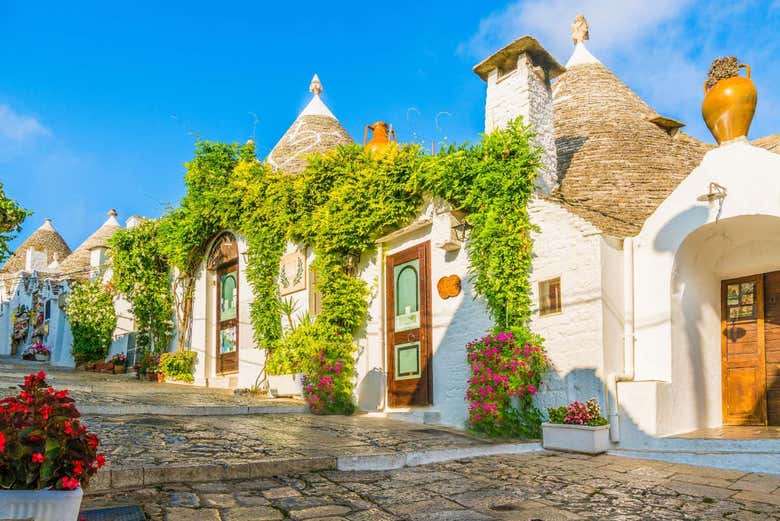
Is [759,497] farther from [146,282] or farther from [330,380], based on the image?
[146,282]

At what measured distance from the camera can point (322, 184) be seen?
1155 centimetres

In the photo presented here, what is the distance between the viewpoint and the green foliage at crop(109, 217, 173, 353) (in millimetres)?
15852

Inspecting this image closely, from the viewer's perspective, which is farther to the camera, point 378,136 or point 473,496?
point 378,136

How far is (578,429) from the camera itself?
22.4 ft

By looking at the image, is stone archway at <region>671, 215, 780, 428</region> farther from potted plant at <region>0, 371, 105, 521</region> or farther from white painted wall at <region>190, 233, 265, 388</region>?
white painted wall at <region>190, 233, 265, 388</region>

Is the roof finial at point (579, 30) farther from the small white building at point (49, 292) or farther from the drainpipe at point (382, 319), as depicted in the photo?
the small white building at point (49, 292)

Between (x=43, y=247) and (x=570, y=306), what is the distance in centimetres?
3347

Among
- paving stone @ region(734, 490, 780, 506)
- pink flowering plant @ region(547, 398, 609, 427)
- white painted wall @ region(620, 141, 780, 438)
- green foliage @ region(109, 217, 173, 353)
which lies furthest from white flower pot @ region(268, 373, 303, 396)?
paving stone @ region(734, 490, 780, 506)

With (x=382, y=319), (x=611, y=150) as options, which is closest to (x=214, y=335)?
(x=382, y=319)

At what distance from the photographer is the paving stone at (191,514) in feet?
12.7

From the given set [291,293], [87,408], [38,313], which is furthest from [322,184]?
[38,313]

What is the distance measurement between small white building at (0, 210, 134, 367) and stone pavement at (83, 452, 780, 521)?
45.3 feet

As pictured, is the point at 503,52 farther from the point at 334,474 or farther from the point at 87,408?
the point at 87,408

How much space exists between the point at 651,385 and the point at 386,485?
3.34 m
